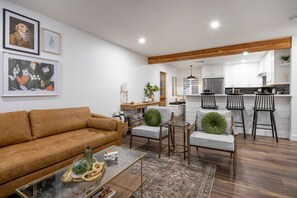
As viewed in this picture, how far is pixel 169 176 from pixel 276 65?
4.36 meters

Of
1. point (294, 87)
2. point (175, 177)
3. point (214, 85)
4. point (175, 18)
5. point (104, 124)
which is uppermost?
point (175, 18)

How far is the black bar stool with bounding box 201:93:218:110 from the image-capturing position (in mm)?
4433

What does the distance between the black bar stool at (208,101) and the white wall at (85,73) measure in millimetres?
2140

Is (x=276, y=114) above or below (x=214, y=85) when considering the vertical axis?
below

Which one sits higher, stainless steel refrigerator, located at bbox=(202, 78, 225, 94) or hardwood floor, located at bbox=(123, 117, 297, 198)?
stainless steel refrigerator, located at bbox=(202, 78, 225, 94)

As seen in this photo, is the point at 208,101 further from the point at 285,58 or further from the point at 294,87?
the point at 285,58

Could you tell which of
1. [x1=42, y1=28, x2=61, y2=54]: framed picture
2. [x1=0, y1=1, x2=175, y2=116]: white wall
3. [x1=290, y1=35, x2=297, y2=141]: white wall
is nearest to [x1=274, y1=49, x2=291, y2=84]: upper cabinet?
[x1=290, y1=35, x2=297, y2=141]: white wall

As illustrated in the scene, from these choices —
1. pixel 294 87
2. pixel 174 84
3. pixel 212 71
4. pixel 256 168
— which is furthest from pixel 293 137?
pixel 174 84

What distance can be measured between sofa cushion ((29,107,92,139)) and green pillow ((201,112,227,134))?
2.27 m

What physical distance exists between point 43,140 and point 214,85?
6.98 m

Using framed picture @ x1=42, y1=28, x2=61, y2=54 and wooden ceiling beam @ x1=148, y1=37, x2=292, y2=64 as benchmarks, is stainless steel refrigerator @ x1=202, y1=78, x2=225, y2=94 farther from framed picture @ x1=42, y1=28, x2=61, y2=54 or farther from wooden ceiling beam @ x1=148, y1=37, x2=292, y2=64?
framed picture @ x1=42, y1=28, x2=61, y2=54

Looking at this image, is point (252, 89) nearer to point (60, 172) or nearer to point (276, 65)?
point (276, 65)

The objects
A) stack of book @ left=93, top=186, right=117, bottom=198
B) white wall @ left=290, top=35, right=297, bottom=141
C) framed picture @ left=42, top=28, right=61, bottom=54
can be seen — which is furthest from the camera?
white wall @ left=290, top=35, right=297, bottom=141

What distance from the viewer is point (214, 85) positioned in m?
7.29
